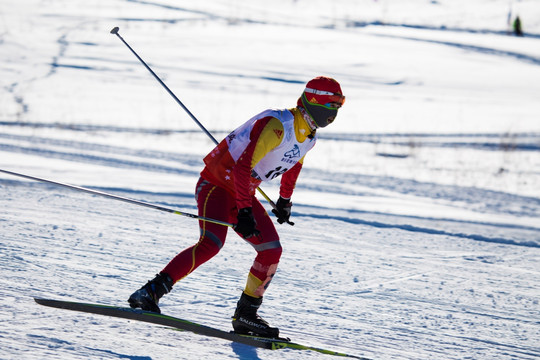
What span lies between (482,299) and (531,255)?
1.52 metres

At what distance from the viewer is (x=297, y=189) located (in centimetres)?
839

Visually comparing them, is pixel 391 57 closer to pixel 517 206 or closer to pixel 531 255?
pixel 517 206

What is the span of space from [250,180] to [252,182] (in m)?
0.31

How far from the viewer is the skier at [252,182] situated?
3.66m

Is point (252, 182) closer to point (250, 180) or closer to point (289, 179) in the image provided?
point (250, 180)

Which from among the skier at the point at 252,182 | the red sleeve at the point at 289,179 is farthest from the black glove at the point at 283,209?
the skier at the point at 252,182

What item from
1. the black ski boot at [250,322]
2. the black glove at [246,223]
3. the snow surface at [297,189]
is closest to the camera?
the black glove at [246,223]

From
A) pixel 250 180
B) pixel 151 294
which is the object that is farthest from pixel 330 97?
pixel 151 294

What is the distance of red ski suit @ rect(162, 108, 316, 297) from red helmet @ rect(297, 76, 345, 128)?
0.09m

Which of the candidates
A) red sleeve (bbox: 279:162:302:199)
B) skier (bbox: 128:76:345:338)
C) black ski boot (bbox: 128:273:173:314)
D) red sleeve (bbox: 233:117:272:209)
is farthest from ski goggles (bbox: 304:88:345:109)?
black ski boot (bbox: 128:273:173:314)

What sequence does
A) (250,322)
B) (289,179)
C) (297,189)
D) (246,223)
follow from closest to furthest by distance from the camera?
(246,223) → (250,322) → (289,179) → (297,189)

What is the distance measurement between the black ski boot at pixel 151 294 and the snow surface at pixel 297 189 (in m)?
0.17

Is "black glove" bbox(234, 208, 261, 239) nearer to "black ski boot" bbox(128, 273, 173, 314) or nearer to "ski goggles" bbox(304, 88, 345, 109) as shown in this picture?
"black ski boot" bbox(128, 273, 173, 314)

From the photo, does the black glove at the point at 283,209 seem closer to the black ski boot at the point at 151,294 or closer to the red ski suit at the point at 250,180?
the red ski suit at the point at 250,180
